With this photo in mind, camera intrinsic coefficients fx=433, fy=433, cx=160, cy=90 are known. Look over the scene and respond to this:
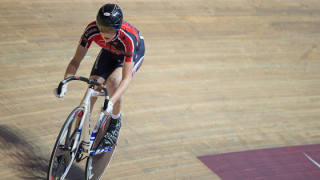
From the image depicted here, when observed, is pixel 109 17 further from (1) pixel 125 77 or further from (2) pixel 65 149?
(2) pixel 65 149

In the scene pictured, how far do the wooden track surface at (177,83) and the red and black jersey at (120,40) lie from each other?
A: 3.62 ft

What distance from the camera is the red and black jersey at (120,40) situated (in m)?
3.13

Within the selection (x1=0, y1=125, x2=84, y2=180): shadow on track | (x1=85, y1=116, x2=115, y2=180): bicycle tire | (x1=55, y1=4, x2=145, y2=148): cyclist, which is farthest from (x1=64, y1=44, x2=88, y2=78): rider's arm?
(x1=0, y1=125, x2=84, y2=180): shadow on track

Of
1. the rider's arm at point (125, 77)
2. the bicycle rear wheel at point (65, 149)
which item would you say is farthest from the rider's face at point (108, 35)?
the bicycle rear wheel at point (65, 149)

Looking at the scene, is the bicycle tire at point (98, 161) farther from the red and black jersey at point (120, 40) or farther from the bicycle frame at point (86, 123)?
the red and black jersey at point (120, 40)

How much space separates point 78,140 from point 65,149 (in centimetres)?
14

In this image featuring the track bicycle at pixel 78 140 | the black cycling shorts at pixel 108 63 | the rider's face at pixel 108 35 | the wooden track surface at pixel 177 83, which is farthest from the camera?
the wooden track surface at pixel 177 83

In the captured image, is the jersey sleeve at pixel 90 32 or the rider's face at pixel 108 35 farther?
the jersey sleeve at pixel 90 32

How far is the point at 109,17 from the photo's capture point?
2.89 m

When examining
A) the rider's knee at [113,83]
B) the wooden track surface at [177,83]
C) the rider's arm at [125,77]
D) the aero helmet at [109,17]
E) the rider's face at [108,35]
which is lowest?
the wooden track surface at [177,83]

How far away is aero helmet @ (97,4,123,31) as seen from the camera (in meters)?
2.89

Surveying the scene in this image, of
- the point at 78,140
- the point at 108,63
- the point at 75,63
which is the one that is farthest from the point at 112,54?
the point at 78,140

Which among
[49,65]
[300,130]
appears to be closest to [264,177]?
[300,130]

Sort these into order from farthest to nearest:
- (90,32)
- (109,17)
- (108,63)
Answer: (108,63) → (90,32) → (109,17)
